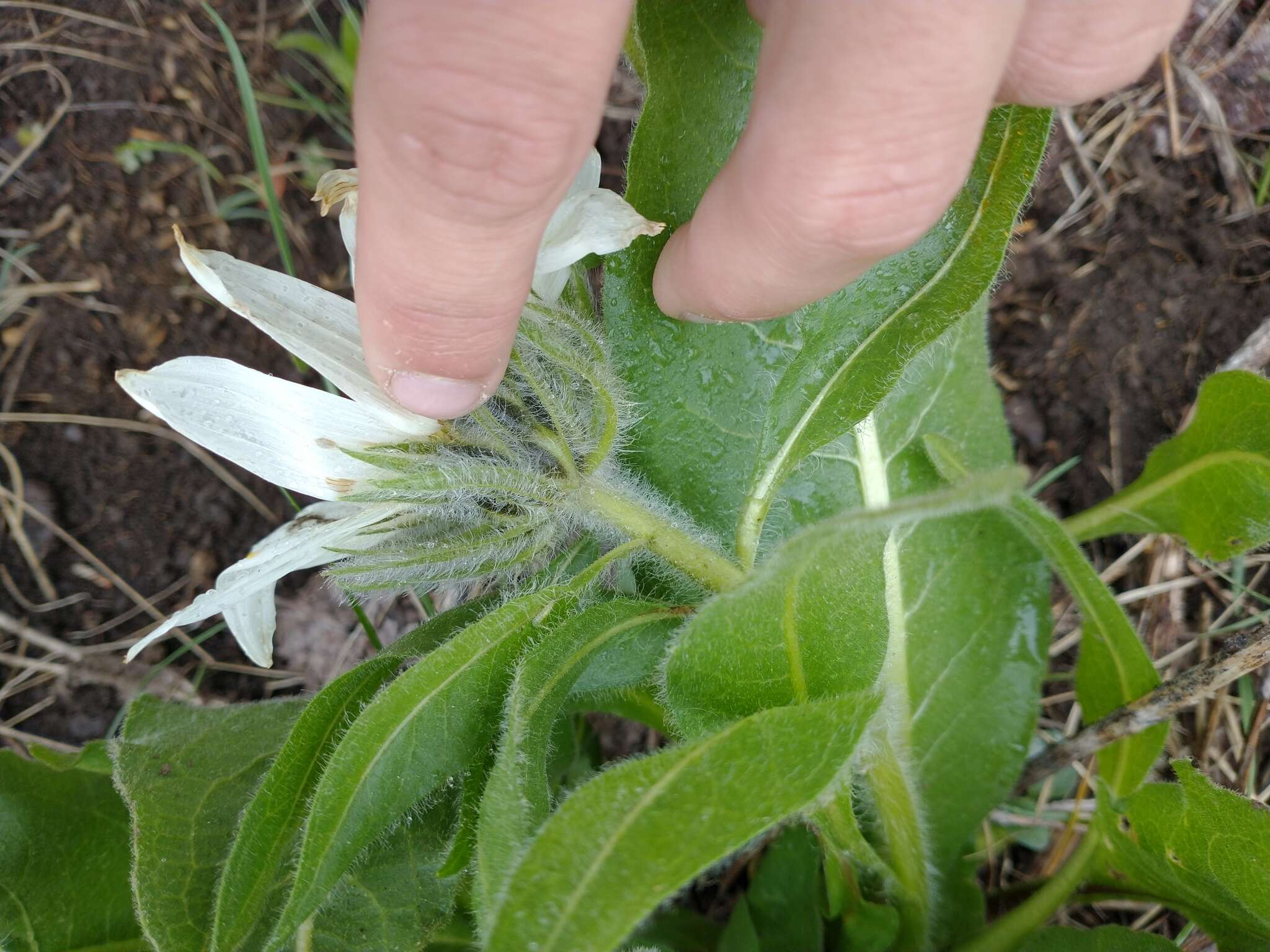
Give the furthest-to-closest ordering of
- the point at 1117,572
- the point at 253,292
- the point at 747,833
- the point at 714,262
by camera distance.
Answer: the point at 1117,572 < the point at 253,292 < the point at 714,262 < the point at 747,833

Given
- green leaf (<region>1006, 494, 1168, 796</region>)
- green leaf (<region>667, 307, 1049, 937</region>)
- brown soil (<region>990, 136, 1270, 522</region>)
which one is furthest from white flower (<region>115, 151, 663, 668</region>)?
brown soil (<region>990, 136, 1270, 522</region>)

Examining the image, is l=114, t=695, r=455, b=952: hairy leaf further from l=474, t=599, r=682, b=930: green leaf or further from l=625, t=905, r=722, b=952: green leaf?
l=625, t=905, r=722, b=952: green leaf

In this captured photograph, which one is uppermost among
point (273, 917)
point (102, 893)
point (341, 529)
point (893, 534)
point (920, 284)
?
point (920, 284)

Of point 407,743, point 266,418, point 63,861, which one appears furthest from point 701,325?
point 63,861

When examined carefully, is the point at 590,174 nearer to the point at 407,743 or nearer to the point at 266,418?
the point at 266,418

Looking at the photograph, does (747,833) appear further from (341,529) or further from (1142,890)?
(1142,890)

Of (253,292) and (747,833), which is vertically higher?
(253,292)

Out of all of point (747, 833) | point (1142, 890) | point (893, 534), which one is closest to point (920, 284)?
point (893, 534)
